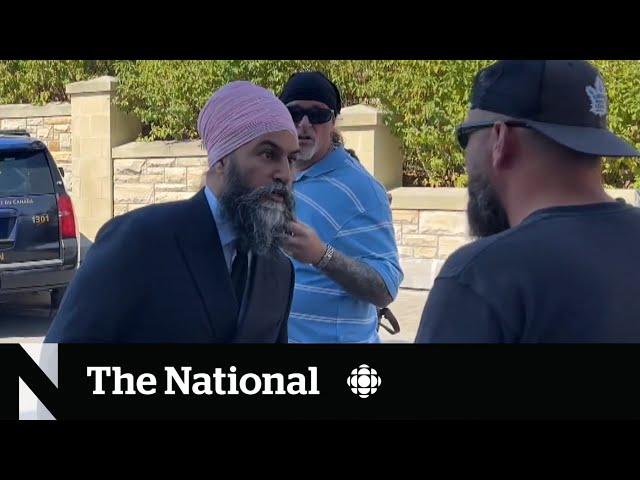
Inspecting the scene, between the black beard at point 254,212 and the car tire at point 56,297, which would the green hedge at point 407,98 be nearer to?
the car tire at point 56,297

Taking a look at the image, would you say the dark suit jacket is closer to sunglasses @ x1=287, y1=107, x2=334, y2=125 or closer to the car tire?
sunglasses @ x1=287, y1=107, x2=334, y2=125

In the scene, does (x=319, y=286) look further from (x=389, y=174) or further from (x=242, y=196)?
(x=389, y=174)

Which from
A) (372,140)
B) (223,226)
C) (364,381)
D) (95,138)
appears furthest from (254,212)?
(95,138)

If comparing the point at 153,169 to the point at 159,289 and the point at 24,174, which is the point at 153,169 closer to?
the point at 24,174

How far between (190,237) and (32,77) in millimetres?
11159

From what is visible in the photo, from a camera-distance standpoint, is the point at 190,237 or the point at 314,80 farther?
the point at 314,80

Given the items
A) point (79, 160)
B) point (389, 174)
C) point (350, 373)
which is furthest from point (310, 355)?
point (79, 160)

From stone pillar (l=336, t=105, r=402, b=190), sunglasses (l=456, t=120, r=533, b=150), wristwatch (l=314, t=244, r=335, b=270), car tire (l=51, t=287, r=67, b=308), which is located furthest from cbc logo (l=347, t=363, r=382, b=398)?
stone pillar (l=336, t=105, r=402, b=190)

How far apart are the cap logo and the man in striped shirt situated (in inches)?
53.4

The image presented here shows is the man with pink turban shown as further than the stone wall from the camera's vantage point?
No

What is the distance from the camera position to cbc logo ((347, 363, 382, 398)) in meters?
2.20

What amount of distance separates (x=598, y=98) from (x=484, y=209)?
0.31 meters

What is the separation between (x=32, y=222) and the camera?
8.02 metres

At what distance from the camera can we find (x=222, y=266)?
2.38m
